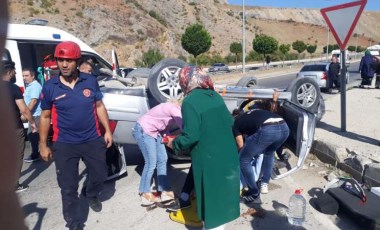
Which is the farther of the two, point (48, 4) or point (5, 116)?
point (48, 4)

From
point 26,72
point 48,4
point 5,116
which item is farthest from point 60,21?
point 5,116

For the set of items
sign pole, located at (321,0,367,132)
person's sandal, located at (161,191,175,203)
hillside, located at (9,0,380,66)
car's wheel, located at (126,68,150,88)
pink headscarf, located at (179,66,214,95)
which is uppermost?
hillside, located at (9,0,380,66)

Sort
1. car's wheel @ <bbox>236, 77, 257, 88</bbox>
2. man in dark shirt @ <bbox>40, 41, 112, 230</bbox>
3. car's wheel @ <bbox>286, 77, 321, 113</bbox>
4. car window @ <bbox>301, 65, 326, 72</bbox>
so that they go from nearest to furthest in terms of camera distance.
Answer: man in dark shirt @ <bbox>40, 41, 112, 230</bbox> → car's wheel @ <bbox>286, 77, 321, 113</bbox> → car's wheel @ <bbox>236, 77, 257, 88</bbox> → car window @ <bbox>301, 65, 326, 72</bbox>

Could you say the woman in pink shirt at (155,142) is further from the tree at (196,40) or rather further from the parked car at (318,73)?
the tree at (196,40)

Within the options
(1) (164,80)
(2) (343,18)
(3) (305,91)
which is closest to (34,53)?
(1) (164,80)

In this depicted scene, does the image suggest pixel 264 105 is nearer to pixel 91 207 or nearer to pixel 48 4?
pixel 91 207

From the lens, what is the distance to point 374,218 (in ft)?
11.9

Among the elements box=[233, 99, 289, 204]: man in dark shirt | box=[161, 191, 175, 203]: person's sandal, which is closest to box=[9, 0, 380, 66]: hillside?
box=[161, 191, 175, 203]: person's sandal

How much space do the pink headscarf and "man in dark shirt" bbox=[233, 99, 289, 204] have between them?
49.2 inches

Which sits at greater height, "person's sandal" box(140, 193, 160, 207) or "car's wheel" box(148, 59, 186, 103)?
"car's wheel" box(148, 59, 186, 103)

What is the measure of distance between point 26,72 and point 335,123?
638cm

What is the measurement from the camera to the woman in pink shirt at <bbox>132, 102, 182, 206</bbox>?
4.61 m

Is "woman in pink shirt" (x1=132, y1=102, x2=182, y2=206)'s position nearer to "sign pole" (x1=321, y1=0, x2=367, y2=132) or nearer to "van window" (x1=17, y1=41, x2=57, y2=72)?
"sign pole" (x1=321, y1=0, x2=367, y2=132)

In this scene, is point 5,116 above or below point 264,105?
above
